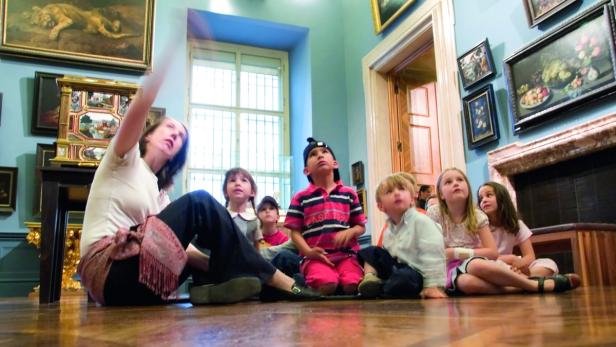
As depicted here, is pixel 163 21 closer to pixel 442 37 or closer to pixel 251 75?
pixel 251 75

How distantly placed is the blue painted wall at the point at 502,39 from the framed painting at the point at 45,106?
3.72 meters

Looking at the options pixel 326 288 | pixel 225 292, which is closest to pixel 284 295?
pixel 225 292

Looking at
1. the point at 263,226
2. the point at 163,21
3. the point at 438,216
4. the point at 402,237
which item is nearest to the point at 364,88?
the point at 163,21

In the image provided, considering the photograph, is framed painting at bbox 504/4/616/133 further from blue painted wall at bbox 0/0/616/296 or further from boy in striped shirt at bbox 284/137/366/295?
boy in striped shirt at bbox 284/137/366/295

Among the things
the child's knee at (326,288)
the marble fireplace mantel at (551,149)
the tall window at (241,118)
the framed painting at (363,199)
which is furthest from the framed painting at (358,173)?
the child's knee at (326,288)

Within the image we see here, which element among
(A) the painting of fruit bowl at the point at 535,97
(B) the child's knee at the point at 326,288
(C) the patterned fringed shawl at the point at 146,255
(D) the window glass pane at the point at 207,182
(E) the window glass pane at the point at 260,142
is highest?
(E) the window glass pane at the point at 260,142

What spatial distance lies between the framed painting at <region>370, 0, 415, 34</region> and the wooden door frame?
0.11 m

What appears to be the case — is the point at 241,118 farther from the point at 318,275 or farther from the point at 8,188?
the point at 318,275

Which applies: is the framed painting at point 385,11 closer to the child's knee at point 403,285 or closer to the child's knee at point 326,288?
the child's knee at point 326,288

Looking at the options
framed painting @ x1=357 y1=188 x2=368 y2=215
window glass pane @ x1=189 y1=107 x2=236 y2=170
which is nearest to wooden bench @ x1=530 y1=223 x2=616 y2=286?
framed painting @ x1=357 y1=188 x2=368 y2=215

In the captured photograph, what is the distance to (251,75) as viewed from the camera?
639 centimetres

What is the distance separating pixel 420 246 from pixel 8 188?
414cm

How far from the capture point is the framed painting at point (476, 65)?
369cm

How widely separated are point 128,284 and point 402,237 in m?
0.97
